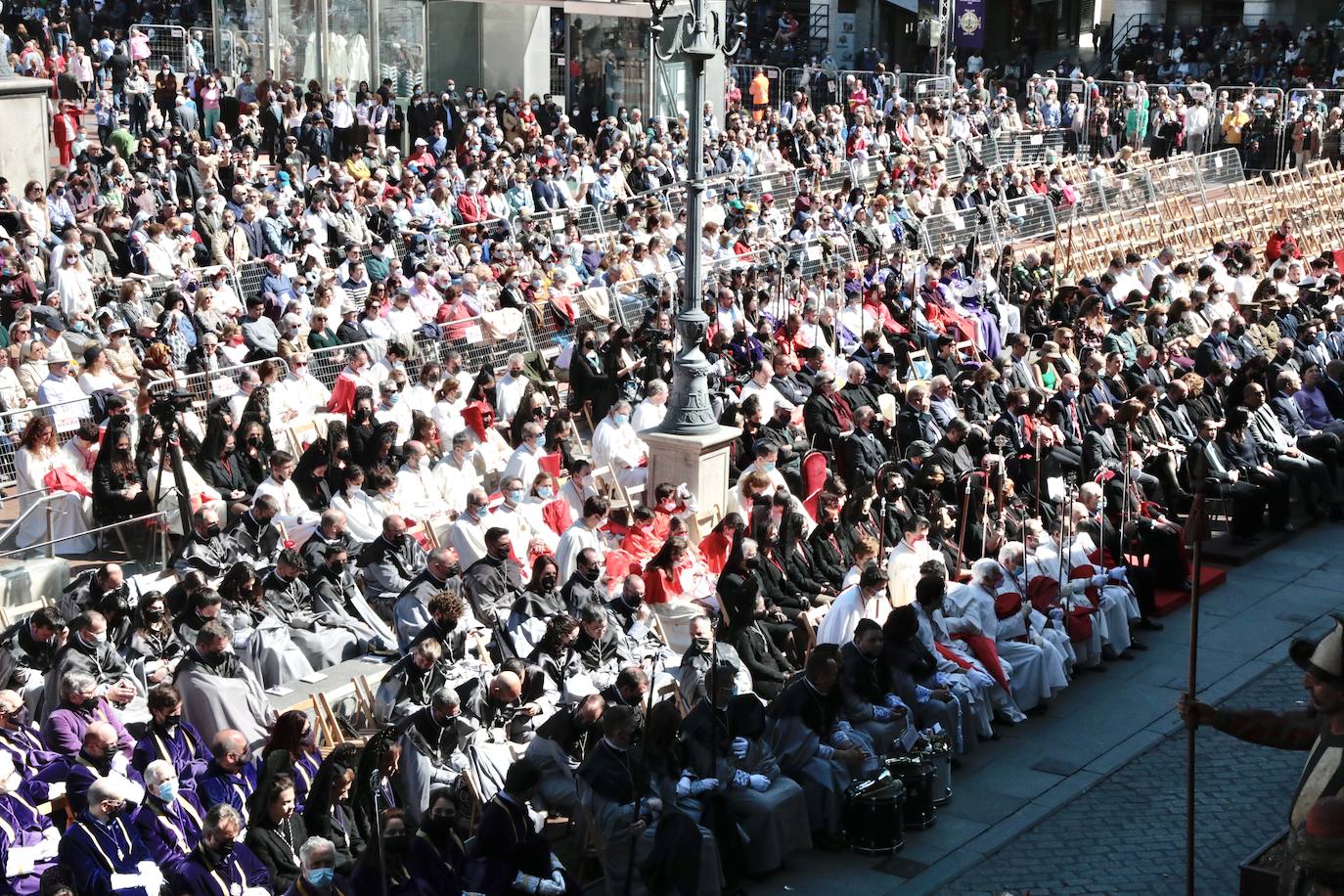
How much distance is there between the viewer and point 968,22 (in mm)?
44062

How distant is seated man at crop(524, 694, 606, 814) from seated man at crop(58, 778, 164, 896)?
91.1 inches

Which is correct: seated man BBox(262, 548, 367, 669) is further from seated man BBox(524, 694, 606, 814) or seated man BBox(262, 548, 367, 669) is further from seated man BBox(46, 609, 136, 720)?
seated man BBox(524, 694, 606, 814)

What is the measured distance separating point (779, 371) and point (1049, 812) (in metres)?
7.09

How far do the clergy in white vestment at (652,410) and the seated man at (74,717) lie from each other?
23.6 ft

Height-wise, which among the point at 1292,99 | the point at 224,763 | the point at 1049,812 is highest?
the point at 1292,99

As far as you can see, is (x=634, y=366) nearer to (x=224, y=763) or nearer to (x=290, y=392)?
(x=290, y=392)

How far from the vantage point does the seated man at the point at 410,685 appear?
11.4 metres

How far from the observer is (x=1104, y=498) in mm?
16812

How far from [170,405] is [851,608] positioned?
17.9 ft

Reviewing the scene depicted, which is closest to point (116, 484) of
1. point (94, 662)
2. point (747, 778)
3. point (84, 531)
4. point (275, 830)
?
point (84, 531)

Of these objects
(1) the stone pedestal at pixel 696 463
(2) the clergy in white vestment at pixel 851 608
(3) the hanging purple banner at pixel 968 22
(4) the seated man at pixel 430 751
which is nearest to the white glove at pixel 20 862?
(4) the seated man at pixel 430 751

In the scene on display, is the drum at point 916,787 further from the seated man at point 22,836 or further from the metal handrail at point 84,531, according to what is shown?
the metal handrail at point 84,531

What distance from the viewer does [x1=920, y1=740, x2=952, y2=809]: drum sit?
12047mm

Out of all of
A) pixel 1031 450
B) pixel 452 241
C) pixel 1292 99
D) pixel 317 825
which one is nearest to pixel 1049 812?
pixel 317 825
